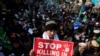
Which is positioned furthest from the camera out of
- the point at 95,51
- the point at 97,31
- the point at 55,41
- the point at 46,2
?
the point at 46,2

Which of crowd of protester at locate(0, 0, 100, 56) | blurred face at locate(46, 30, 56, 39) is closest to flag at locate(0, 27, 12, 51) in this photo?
crowd of protester at locate(0, 0, 100, 56)

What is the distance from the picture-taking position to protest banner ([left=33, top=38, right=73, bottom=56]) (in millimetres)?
6402

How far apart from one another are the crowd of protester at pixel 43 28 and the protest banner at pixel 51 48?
1490 millimetres

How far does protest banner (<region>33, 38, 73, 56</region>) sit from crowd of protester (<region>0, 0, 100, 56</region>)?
1490mm

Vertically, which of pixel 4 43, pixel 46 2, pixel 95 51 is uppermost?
pixel 4 43

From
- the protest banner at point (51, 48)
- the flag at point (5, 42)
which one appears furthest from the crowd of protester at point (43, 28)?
the protest banner at point (51, 48)

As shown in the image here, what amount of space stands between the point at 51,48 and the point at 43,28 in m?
6.64

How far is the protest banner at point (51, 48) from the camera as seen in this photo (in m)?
6.40

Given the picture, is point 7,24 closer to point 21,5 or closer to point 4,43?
point 4,43

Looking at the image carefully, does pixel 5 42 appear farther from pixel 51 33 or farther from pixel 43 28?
pixel 51 33

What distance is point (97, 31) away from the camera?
13008 mm

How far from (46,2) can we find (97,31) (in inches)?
403

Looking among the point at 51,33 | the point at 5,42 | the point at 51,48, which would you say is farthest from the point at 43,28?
the point at 51,33

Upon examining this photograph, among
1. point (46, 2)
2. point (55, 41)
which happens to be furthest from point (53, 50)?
point (46, 2)
